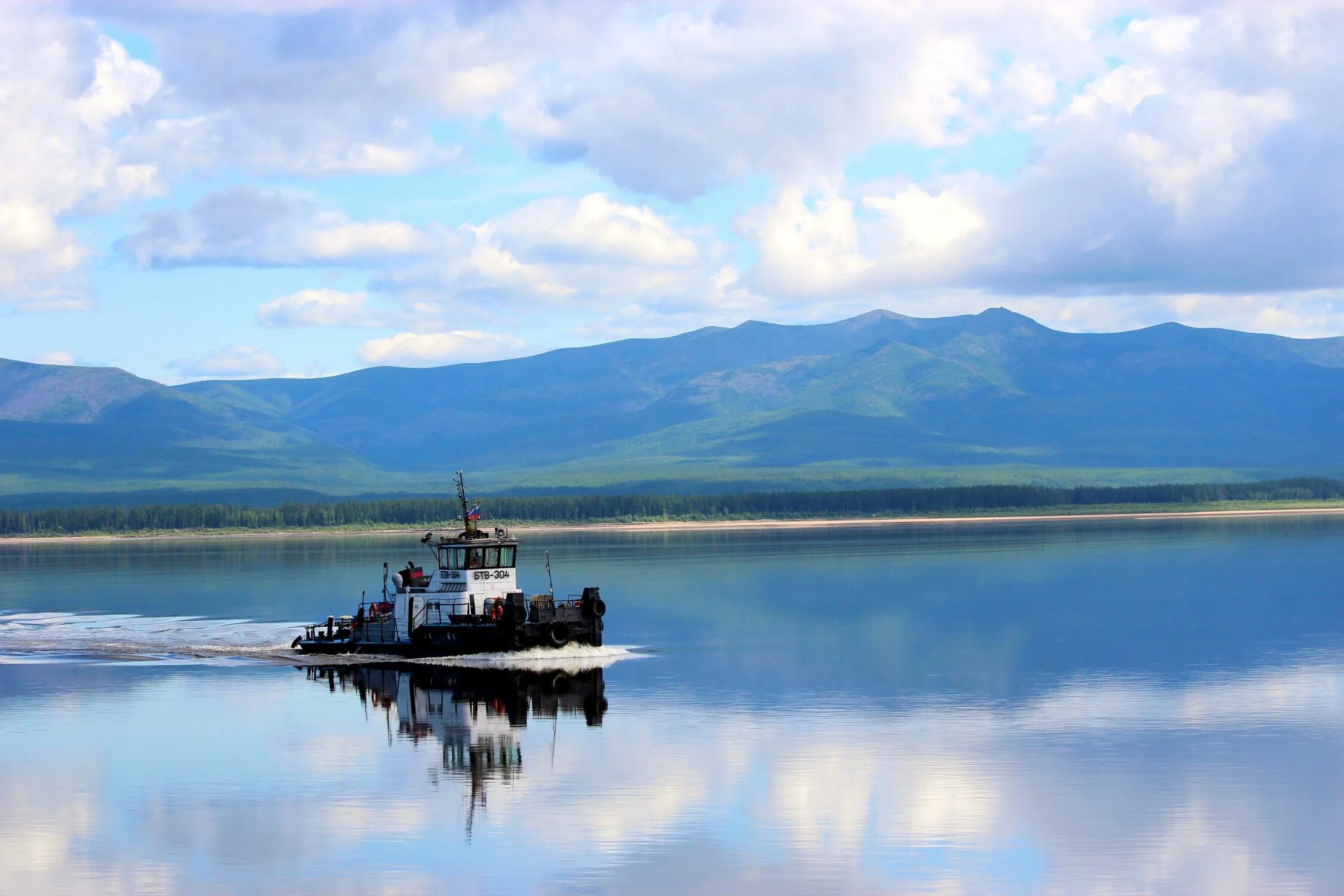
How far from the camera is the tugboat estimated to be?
77.6 metres

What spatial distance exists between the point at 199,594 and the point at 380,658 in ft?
154

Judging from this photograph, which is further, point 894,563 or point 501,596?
point 894,563

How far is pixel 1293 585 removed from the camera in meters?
115

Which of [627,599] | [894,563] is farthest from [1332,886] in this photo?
[894,563]

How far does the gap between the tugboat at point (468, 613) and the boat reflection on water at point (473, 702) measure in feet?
5.42

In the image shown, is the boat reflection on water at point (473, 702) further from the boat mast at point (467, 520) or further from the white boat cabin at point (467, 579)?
the boat mast at point (467, 520)

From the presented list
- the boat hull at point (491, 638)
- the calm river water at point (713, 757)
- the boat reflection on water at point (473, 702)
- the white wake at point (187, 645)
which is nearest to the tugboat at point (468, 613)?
the boat hull at point (491, 638)

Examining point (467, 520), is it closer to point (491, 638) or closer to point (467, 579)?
point (467, 579)

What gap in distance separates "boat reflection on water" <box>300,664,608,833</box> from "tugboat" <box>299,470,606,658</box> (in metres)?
1.65

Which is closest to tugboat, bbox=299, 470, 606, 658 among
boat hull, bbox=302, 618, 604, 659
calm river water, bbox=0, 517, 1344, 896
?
boat hull, bbox=302, 618, 604, 659

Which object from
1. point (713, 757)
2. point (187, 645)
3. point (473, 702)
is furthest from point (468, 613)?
point (713, 757)

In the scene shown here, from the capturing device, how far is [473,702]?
65250 mm

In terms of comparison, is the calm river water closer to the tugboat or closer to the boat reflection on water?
the boat reflection on water

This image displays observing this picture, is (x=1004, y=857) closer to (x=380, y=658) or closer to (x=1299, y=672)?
(x=1299, y=672)
